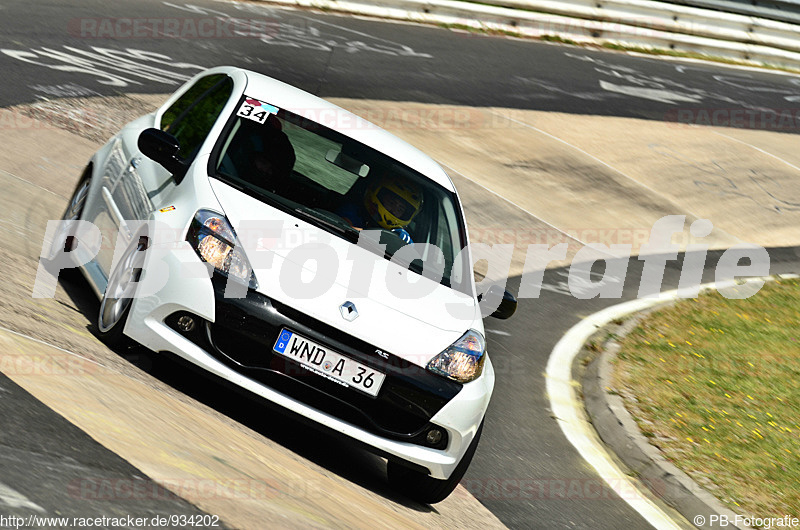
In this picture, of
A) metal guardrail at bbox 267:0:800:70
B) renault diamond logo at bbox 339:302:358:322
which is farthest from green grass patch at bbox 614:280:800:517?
metal guardrail at bbox 267:0:800:70

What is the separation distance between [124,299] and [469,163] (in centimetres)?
921

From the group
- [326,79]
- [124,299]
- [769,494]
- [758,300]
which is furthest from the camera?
[326,79]

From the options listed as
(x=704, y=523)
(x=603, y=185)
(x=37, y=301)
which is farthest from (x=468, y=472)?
(x=603, y=185)

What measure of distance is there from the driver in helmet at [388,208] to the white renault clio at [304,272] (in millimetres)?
10

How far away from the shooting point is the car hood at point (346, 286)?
490 cm

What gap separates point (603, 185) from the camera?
1468 cm

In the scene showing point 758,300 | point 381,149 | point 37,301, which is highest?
point 381,149

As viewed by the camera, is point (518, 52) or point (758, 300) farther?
point (518, 52)

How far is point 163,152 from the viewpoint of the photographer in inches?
219

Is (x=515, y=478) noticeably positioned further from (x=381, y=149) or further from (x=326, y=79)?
(x=326, y=79)

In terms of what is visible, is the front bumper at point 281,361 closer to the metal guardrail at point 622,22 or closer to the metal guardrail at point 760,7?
the metal guardrail at point 622,22

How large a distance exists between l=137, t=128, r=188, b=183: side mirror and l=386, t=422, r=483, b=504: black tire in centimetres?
200

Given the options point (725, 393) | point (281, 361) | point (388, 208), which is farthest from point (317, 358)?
point (725, 393)
